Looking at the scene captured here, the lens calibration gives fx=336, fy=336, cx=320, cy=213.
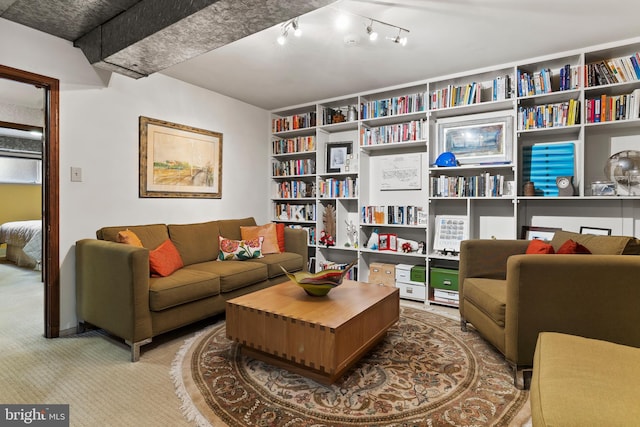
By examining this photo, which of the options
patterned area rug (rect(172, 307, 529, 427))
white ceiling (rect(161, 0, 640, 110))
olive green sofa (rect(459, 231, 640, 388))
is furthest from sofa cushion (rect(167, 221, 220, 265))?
olive green sofa (rect(459, 231, 640, 388))

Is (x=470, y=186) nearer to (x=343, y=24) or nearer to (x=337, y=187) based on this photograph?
(x=337, y=187)

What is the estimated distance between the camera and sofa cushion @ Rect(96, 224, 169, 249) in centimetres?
283

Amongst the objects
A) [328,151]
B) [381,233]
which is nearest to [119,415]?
[381,233]

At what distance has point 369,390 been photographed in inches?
73.1

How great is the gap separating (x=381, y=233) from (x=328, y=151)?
1.28m

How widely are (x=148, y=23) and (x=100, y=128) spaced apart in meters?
1.21

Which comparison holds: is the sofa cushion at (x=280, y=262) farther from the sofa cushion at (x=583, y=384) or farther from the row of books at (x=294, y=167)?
the sofa cushion at (x=583, y=384)

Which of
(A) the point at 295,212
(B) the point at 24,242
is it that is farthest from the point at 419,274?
(B) the point at 24,242

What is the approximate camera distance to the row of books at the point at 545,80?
2926 mm

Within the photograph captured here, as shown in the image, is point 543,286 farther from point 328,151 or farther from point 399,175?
point 328,151

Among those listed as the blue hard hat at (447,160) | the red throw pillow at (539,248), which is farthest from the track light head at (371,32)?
the red throw pillow at (539,248)

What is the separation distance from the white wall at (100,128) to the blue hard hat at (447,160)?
2579mm

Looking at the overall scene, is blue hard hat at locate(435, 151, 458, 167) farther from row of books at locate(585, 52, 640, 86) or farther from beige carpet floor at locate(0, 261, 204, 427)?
beige carpet floor at locate(0, 261, 204, 427)

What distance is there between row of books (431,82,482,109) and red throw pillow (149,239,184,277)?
2963 mm
